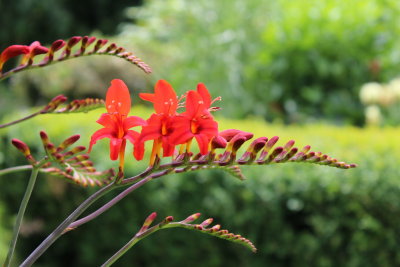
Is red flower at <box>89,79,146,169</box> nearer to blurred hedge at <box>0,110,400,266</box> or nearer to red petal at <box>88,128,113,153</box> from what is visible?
red petal at <box>88,128,113,153</box>

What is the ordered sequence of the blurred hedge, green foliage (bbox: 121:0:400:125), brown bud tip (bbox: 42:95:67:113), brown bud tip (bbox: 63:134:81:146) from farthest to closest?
green foliage (bbox: 121:0:400:125) → the blurred hedge → brown bud tip (bbox: 42:95:67:113) → brown bud tip (bbox: 63:134:81:146)

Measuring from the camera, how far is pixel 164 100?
3.30ft

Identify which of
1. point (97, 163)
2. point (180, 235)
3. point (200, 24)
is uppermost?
point (200, 24)

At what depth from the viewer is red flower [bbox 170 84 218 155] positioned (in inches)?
37.3

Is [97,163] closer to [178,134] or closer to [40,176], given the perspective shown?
[40,176]

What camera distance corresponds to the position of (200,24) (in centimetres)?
750

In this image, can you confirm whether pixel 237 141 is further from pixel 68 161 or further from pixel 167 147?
pixel 68 161

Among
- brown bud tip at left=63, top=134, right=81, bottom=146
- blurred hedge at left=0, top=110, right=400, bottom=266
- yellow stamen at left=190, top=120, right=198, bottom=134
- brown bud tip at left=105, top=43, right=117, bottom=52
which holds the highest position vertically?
brown bud tip at left=105, top=43, right=117, bottom=52

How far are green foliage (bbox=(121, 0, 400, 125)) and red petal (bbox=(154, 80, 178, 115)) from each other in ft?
18.1

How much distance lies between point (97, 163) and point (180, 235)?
2.33 ft

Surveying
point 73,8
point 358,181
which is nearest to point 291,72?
point 358,181

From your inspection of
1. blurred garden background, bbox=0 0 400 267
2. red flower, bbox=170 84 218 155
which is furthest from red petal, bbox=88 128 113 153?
blurred garden background, bbox=0 0 400 267

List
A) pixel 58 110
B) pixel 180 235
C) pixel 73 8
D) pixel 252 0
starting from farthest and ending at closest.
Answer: pixel 73 8
pixel 252 0
pixel 180 235
pixel 58 110

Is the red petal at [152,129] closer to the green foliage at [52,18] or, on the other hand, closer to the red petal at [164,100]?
the red petal at [164,100]
